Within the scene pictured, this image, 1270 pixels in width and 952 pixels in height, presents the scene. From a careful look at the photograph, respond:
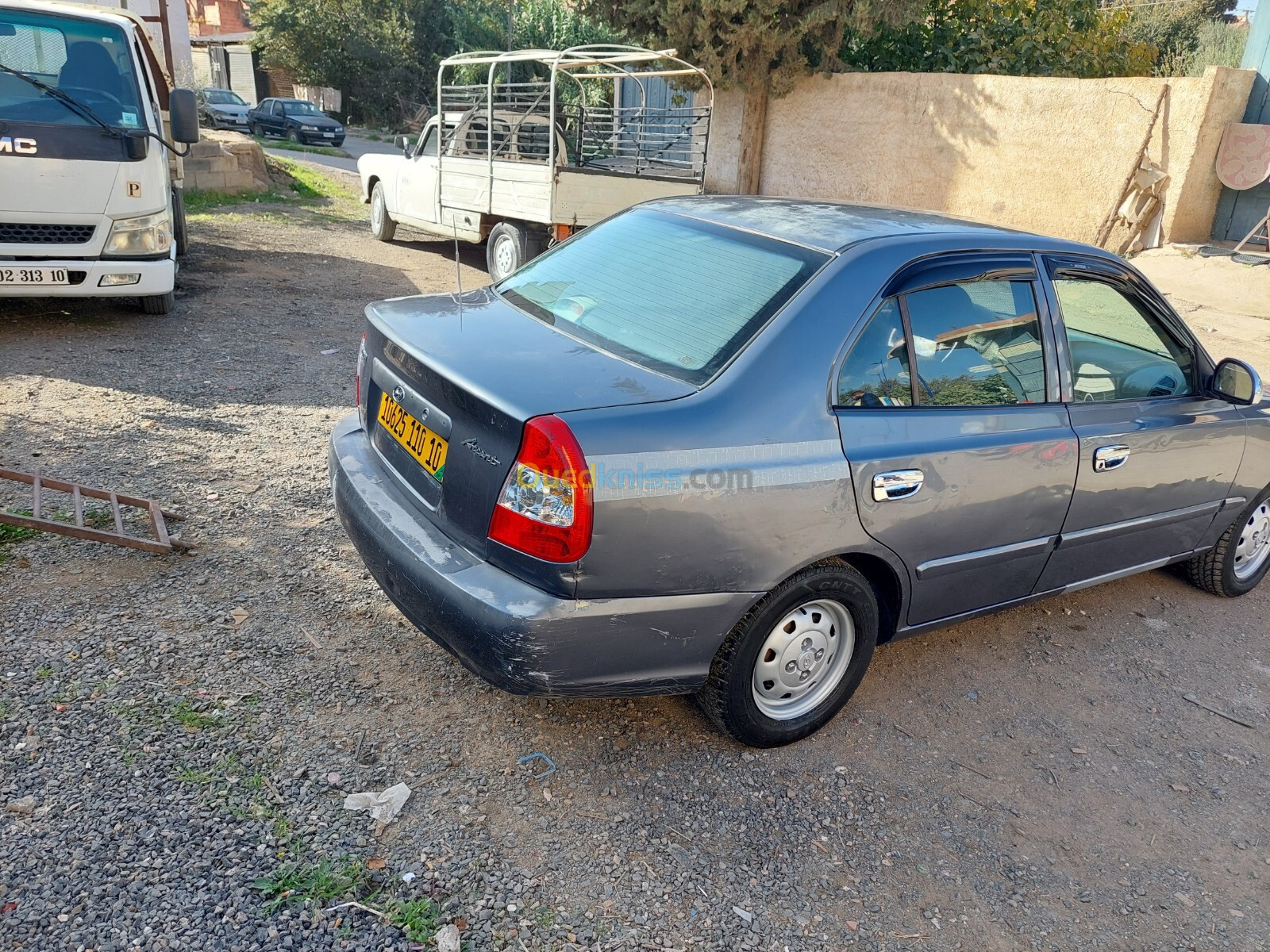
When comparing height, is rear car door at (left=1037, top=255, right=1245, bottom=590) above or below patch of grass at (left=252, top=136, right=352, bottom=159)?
above

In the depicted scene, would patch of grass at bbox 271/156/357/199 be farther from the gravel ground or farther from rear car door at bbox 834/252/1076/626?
rear car door at bbox 834/252/1076/626

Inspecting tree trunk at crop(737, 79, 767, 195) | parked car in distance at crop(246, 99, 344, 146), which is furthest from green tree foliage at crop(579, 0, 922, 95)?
parked car in distance at crop(246, 99, 344, 146)

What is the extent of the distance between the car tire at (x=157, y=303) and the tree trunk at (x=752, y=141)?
1090 centimetres

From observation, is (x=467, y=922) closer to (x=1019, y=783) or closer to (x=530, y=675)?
(x=530, y=675)

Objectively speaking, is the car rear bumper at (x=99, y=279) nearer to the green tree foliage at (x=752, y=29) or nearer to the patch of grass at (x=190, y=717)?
the patch of grass at (x=190, y=717)

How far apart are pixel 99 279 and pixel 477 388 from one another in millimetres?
5276

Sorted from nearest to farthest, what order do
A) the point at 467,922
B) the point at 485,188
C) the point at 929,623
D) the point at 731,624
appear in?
the point at 467,922, the point at 731,624, the point at 929,623, the point at 485,188

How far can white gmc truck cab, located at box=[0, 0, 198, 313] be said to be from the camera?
→ 6277mm

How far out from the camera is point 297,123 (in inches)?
1099

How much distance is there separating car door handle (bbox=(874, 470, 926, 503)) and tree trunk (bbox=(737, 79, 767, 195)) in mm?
14147

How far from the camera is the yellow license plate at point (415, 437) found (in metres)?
2.81

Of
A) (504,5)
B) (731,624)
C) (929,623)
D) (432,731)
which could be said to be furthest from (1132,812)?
(504,5)

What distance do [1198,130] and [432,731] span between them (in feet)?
40.4

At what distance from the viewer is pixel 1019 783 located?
305cm
